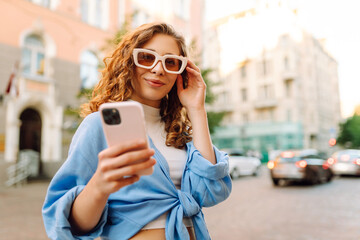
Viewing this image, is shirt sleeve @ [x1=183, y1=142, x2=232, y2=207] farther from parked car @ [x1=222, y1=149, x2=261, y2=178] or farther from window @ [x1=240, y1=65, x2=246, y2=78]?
window @ [x1=240, y1=65, x2=246, y2=78]

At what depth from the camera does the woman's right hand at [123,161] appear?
0.85 meters

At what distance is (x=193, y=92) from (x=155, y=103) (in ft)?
0.68

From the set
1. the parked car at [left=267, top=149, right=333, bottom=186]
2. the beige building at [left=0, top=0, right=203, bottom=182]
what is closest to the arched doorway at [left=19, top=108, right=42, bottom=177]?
the beige building at [left=0, top=0, right=203, bottom=182]

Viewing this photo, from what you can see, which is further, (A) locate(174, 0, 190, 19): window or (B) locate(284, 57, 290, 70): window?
(B) locate(284, 57, 290, 70): window

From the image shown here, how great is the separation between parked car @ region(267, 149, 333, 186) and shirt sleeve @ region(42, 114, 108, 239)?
12154mm

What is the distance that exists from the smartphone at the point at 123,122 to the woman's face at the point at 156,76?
529 mm

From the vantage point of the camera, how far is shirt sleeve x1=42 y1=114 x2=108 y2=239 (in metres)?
1.06

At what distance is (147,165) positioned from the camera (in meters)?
0.87

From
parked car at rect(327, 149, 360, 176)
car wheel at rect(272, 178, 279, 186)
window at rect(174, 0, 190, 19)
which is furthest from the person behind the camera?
window at rect(174, 0, 190, 19)

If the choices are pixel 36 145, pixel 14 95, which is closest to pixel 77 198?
pixel 14 95

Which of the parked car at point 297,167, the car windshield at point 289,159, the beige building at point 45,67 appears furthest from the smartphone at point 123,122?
the car windshield at point 289,159

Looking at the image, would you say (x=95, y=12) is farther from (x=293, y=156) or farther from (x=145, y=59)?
(x=145, y=59)

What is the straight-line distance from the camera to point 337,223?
630cm

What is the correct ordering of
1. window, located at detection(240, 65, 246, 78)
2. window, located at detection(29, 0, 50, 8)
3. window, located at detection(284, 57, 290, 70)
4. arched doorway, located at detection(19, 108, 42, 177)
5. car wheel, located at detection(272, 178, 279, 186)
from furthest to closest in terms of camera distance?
window, located at detection(240, 65, 246, 78) < window, located at detection(284, 57, 290, 70) < window, located at detection(29, 0, 50, 8) < arched doorway, located at detection(19, 108, 42, 177) < car wheel, located at detection(272, 178, 279, 186)
